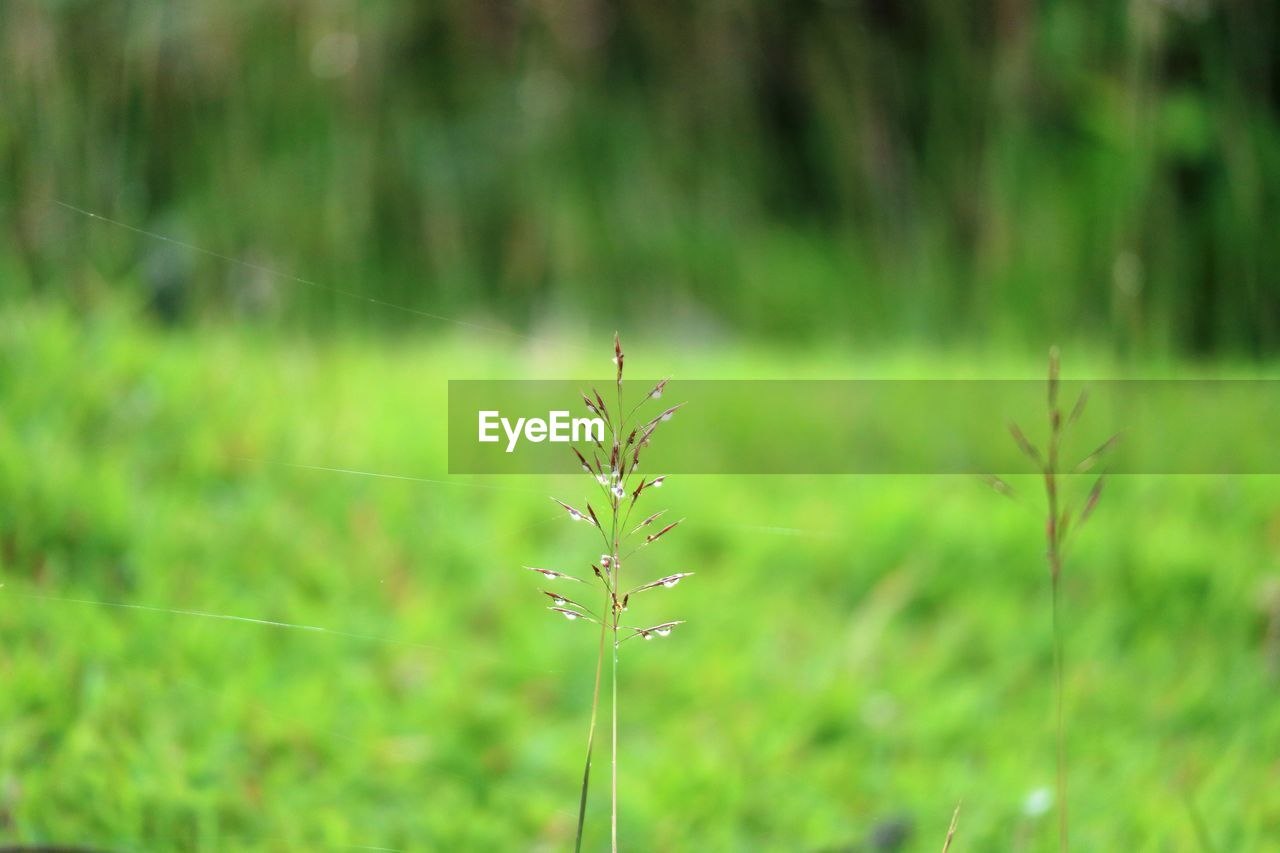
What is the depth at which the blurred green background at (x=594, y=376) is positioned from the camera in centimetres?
100

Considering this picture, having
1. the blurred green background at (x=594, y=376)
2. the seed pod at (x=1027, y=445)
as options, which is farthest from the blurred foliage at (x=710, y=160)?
the seed pod at (x=1027, y=445)

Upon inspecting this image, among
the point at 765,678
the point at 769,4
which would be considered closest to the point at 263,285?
the point at 765,678

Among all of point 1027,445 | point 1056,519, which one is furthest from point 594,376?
point 1027,445

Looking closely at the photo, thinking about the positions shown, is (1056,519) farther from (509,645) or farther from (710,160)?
(710,160)

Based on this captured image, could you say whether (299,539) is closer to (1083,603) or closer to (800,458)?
(800,458)

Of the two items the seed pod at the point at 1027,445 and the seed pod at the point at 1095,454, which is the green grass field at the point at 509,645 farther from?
the seed pod at the point at 1027,445

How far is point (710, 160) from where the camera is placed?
276 centimetres

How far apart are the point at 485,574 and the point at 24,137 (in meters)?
0.93

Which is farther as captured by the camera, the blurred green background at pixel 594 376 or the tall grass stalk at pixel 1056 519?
the blurred green background at pixel 594 376

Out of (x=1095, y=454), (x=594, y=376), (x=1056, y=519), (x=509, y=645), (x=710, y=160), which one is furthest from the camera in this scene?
(x=710, y=160)

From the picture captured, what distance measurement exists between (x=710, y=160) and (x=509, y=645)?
1.83 meters

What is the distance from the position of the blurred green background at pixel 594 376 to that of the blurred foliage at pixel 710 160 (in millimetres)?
12

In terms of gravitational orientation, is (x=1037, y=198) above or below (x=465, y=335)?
above

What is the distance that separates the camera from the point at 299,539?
1.24 m
